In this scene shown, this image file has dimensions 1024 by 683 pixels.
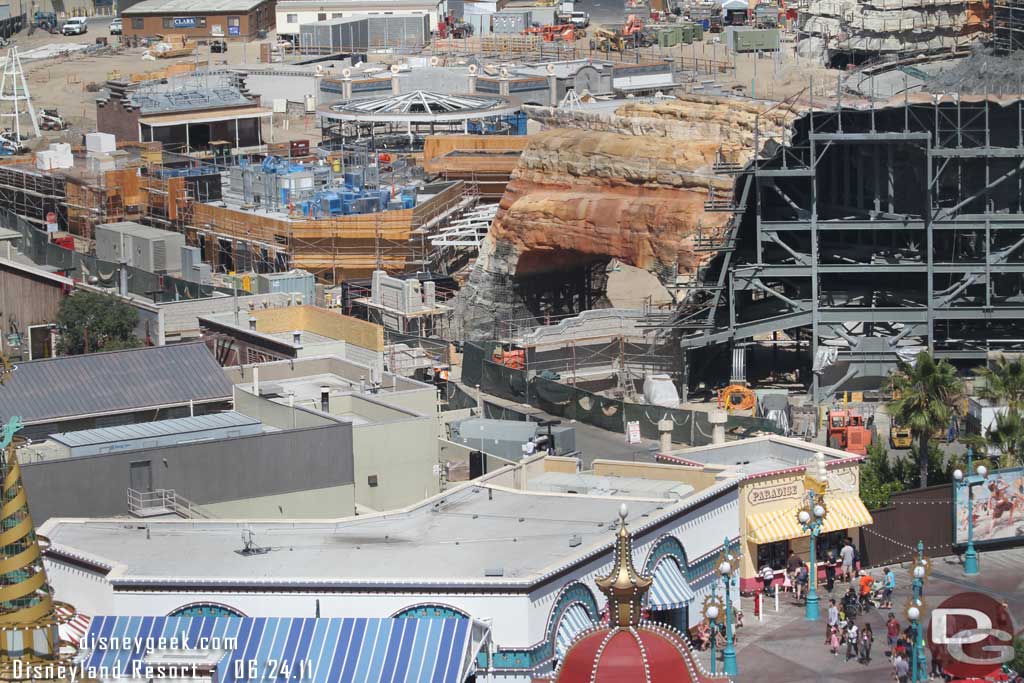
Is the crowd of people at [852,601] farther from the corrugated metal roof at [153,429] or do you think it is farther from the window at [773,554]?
the corrugated metal roof at [153,429]

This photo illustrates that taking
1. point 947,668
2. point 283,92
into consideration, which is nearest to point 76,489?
point 947,668

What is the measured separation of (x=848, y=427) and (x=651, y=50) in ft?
297

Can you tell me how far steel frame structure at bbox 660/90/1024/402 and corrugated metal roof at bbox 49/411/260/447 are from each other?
21883mm

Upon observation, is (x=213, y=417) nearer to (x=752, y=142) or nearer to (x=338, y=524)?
(x=338, y=524)

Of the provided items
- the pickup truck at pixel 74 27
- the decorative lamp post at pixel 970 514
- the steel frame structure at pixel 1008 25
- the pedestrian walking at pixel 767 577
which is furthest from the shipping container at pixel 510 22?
the pedestrian walking at pixel 767 577

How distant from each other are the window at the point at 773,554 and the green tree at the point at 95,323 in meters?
26.7

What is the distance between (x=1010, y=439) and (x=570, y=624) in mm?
19597

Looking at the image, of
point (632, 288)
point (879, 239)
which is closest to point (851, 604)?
point (879, 239)

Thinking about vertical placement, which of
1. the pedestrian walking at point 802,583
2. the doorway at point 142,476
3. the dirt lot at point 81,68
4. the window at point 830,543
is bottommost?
the pedestrian walking at point 802,583

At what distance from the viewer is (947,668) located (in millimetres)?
48219

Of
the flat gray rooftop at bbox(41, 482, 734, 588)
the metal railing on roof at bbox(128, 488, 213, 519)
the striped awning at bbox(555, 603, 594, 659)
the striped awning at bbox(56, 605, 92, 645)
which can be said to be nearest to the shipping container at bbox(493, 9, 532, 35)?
the metal railing on roof at bbox(128, 488, 213, 519)

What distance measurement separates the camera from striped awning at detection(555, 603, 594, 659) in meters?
45.4

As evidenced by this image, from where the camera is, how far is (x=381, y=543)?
159ft

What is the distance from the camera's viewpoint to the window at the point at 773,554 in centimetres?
5641
